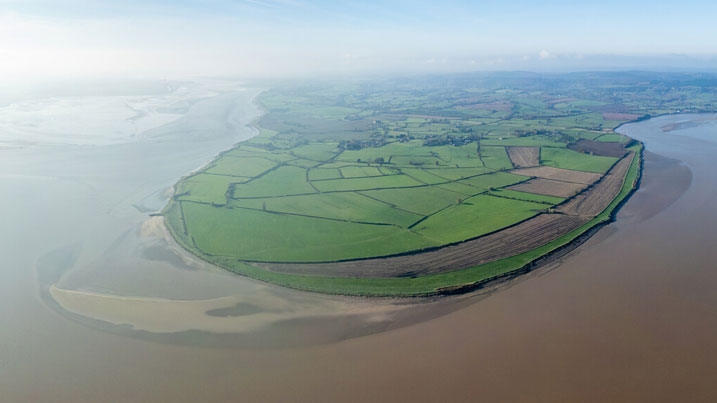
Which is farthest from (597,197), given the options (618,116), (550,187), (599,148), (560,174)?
(618,116)

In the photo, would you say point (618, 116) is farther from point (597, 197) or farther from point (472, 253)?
point (472, 253)

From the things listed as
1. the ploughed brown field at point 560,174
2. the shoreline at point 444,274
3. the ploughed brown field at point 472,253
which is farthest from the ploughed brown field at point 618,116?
the shoreline at point 444,274

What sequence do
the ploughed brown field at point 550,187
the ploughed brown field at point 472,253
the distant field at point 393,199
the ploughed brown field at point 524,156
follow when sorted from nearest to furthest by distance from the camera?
the ploughed brown field at point 472,253 < the distant field at point 393,199 < the ploughed brown field at point 550,187 < the ploughed brown field at point 524,156

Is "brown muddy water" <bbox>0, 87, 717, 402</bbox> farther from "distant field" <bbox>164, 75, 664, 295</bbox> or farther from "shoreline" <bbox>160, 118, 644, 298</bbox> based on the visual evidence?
"distant field" <bbox>164, 75, 664, 295</bbox>

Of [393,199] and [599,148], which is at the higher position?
[599,148]

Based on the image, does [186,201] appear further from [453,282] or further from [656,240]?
[656,240]

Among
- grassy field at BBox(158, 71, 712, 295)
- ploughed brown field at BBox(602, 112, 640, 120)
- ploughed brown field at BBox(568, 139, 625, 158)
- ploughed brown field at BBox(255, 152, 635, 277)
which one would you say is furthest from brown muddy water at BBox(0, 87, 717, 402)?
ploughed brown field at BBox(602, 112, 640, 120)

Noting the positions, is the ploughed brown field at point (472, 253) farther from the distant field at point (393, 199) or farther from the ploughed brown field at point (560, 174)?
the ploughed brown field at point (560, 174)

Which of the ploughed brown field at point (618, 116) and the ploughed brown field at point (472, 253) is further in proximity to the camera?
the ploughed brown field at point (618, 116)
